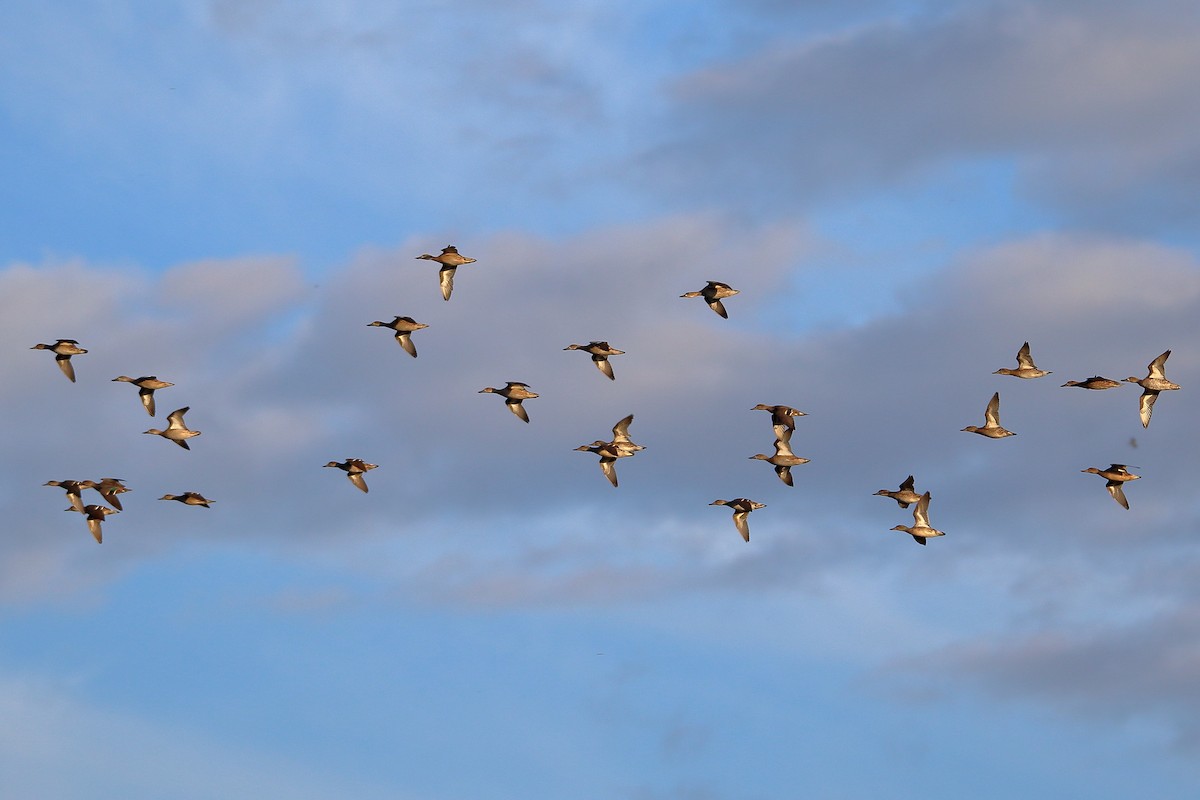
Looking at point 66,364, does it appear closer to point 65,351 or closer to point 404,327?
point 65,351

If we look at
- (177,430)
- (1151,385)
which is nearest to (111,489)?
(177,430)

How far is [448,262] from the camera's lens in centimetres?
8281

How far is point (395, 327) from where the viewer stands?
84.4m

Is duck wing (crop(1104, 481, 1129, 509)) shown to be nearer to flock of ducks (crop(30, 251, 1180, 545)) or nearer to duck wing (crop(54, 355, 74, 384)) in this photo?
flock of ducks (crop(30, 251, 1180, 545))

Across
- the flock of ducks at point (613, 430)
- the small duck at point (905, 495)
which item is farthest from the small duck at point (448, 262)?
the small duck at point (905, 495)

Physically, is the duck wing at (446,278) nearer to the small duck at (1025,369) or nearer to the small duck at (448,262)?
the small duck at (448,262)

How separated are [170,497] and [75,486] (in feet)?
14.0

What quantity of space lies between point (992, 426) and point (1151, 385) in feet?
23.6

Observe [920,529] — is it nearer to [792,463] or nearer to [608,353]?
[792,463]

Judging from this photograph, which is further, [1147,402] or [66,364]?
[66,364]

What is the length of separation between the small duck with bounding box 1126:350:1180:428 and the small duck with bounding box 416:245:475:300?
27.5m

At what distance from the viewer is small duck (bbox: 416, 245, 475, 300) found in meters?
82.4

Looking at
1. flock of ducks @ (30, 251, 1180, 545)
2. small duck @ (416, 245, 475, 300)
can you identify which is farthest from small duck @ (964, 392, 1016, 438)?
small duck @ (416, 245, 475, 300)

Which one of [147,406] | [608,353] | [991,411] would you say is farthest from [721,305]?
[147,406]
